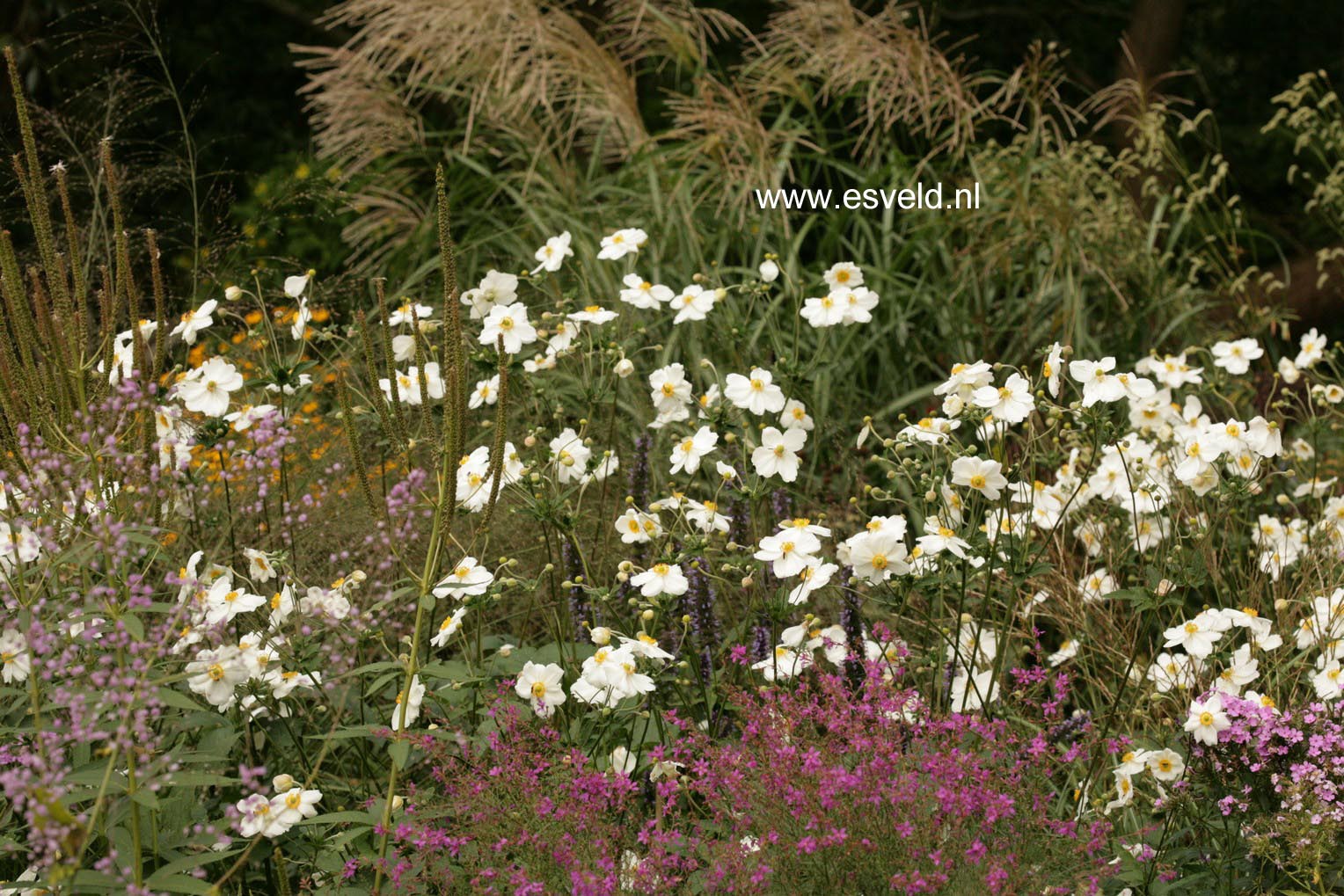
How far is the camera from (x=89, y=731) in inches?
68.5

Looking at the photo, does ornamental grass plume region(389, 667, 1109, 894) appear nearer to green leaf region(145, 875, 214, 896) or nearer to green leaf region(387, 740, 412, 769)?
green leaf region(387, 740, 412, 769)

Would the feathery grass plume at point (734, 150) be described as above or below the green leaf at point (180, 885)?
above

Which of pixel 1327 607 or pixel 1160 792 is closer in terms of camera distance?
pixel 1160 792

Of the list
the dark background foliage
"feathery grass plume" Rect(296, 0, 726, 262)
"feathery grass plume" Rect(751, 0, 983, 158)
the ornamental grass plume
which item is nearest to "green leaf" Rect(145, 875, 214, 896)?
the ornamental grass plume

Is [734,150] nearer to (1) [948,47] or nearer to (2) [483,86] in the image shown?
(2) [483,86]

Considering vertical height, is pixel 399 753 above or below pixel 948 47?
below

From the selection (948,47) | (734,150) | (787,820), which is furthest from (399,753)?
(948,47)

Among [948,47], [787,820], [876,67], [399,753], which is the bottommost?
[787,820]

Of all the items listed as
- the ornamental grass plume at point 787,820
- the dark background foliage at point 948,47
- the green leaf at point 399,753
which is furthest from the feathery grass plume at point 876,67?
the green leaf at point 399,753

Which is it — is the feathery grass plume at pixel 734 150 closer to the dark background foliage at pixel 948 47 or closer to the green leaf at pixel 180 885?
the dark background foliage at pixel 948 47

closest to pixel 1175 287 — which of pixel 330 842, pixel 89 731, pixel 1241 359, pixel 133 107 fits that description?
pixel 1241 359

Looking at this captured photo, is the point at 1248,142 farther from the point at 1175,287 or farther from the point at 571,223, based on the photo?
the point at 571,223

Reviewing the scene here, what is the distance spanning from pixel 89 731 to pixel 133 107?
3.03 metres

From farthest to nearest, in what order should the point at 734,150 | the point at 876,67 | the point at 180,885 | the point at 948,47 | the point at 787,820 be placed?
the point at 948,47, the point at 876,67, the point at 734,150, the point at 787,820, the point at 180,885
